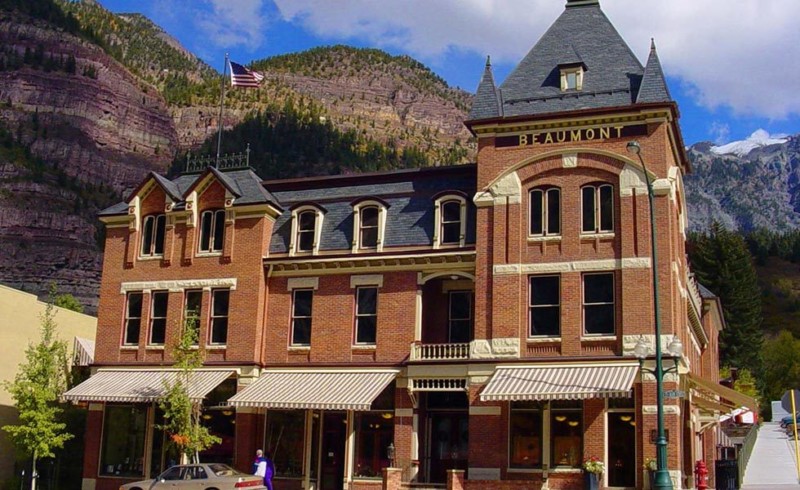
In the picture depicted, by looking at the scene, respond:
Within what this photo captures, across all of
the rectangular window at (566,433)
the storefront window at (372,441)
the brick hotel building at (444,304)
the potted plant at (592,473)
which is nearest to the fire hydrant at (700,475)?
the brick hotel building at (444,304)

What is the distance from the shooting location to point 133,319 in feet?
123

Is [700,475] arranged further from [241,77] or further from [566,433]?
[241,77]

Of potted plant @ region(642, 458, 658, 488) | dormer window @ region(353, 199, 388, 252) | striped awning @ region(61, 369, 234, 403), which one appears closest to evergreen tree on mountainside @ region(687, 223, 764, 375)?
dormer window @ region(353, 199, 388, 252)

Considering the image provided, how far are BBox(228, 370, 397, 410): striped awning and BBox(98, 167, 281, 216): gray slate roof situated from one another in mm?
6789

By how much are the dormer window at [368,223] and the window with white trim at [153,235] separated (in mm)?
8193

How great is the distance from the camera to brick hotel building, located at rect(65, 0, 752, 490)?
1182 inches

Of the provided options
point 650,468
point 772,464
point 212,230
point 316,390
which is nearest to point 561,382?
point 650,468

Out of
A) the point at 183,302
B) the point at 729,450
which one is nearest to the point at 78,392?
the point at 183,302

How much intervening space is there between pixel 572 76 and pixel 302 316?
13114 mm

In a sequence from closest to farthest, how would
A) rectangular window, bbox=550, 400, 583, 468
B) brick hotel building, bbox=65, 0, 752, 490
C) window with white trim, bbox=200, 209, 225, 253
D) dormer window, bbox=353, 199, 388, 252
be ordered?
1. rectangular window, bbox=550, 400, 583, 468
2. brick hotel building, bbox=65, 0, 752, 490
3. dormer window, bbox=353, 199, 388, 252
4. window with white trim, bbox=200, 209, 225, 253

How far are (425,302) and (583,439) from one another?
780 centimetres

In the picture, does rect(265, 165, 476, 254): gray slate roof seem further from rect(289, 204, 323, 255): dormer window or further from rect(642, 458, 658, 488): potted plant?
rect(642, 458, 658, 488): potted plant

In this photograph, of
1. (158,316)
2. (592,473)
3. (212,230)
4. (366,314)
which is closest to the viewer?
(592,473)

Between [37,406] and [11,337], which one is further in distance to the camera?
[11,337]
